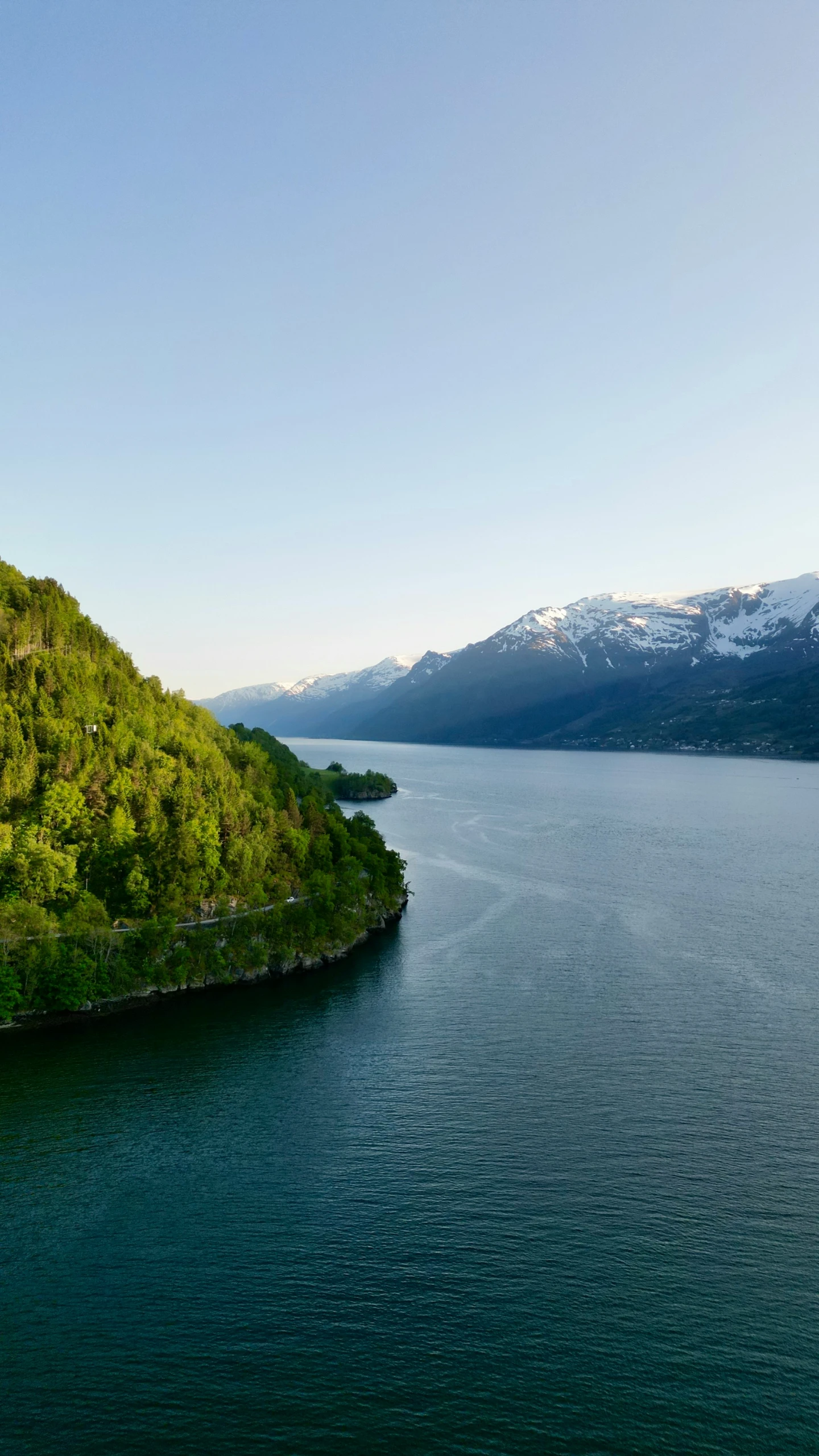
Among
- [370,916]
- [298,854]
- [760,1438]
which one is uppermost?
[298,854]

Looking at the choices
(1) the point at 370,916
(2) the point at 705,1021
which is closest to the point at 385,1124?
(2) the point at 705,1021

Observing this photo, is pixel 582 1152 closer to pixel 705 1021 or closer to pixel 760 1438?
pixel 760 1438

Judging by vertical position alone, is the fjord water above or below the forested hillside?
below

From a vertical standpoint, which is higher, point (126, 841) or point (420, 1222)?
point (126, 841)

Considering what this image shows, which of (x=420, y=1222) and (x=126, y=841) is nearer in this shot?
(x=420, y=1222)

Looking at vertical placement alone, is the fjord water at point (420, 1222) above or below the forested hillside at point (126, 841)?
below
